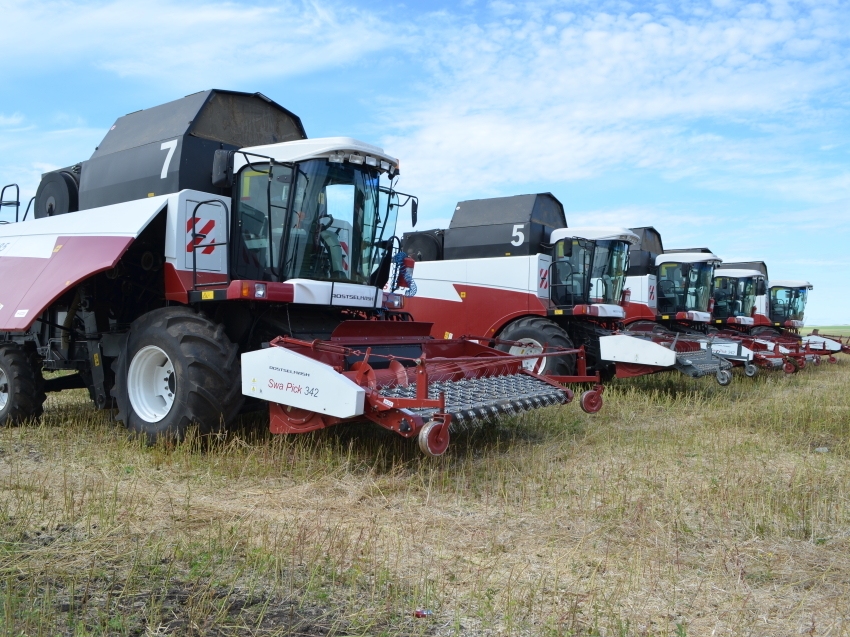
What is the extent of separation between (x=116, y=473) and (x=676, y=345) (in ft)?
21.9

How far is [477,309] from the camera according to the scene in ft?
30.7

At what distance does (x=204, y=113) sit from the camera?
5.81 m

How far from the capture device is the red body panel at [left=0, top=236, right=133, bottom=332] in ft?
17.1

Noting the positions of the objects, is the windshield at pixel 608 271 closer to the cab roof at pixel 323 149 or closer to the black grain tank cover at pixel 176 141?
the black grain tank cover at pixel 176 141

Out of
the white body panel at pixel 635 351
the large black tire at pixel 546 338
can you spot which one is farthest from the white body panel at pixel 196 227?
the white body panel at pixel 635 351

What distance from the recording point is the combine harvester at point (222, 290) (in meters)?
4.61

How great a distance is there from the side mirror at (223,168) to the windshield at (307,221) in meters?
0.12

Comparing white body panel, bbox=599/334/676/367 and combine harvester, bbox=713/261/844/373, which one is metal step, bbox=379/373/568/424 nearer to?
white body panel, bbox=599/334/676/367

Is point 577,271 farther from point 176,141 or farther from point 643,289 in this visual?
point 176,141

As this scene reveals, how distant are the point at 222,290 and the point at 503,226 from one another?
522 cm

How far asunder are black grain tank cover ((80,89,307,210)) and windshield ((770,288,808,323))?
15353 millimetres

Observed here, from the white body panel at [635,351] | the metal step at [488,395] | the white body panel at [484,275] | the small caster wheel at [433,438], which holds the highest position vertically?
the white body panel at [484,275]

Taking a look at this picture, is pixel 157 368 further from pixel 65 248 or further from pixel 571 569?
pixel 571 569

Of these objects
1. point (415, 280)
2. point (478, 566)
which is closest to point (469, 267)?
point (415, 280)
